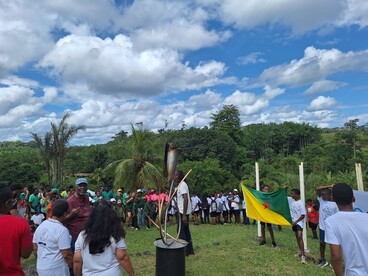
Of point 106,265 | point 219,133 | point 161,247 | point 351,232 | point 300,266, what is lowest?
point 300,266

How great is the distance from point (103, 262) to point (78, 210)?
177 centimetres

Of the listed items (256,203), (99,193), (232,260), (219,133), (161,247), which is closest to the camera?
(161,247)

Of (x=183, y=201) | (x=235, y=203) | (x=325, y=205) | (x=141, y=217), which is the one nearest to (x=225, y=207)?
(x=235, y=203)

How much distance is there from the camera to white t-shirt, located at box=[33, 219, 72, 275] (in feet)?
12.5

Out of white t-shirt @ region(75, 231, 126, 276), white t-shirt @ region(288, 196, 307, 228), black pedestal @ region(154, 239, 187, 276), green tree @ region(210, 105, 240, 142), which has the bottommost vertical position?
black pedestal @ region(154, 239, 187, 276)

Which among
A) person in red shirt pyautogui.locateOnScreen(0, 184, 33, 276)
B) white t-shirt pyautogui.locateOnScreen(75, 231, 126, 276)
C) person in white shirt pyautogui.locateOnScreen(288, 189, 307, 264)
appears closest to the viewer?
person in red shirt pyautogui.locateOnScreen(0, 184, 33, 276)

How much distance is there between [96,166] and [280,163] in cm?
2601

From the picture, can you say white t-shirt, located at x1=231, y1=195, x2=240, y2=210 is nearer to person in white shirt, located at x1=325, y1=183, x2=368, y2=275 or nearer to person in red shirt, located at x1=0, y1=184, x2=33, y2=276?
person in white shirt, located at x1=325, y1=183, x2=368, y2=275

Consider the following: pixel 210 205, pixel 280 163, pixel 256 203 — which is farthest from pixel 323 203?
pixel 280 163

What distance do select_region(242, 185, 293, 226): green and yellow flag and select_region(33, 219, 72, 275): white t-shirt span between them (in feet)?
20.5

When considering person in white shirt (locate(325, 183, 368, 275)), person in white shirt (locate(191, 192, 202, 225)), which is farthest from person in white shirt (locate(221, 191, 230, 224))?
person in white shirt (locate(325, 183, 368, 275))

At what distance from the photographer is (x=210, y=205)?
50.5 feet

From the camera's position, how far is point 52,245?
3814 mm

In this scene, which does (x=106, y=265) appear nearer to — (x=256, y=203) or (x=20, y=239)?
(x=20, y=239)
